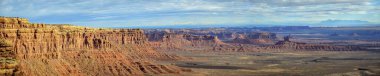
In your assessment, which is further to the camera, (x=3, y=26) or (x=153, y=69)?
(x=153, y=69)

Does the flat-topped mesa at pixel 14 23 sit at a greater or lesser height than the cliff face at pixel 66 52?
greater

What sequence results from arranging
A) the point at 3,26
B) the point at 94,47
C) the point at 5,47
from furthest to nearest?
the point at 94,47 < the point at 3,26 < the point at 5,47

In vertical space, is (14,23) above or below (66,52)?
above

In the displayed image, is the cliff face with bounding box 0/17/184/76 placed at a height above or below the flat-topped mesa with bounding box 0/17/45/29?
below

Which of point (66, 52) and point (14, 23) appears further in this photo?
point (66, 52)

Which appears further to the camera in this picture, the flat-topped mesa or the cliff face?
the flat-topped mesa

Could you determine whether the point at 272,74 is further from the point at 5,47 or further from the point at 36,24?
the point at 5,47

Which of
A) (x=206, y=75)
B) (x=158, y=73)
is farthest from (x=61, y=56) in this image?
(x=206, y=75)

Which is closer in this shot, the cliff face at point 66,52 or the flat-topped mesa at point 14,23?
the cliff face at point 66,52
